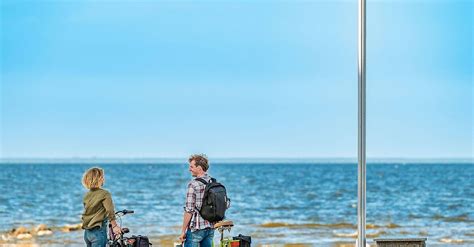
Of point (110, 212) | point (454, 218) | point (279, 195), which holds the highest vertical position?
point (110, 212)

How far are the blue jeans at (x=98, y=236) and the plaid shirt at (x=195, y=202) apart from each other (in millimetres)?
493

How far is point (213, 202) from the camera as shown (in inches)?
200

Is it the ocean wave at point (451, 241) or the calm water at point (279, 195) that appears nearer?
the ocean wave at point (451, 241)

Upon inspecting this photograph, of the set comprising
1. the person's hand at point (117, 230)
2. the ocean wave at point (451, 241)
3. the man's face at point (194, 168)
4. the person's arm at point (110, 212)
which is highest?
the man's face at point (194, 168)

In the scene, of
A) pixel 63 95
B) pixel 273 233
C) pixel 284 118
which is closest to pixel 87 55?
pixel 63 95

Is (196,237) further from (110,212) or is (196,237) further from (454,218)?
(454,218)

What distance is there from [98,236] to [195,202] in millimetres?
596

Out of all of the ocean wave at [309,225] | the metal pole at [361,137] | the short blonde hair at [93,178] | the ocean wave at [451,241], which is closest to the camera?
the short blonde hair at [93,178]

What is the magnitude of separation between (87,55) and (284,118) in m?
6.53

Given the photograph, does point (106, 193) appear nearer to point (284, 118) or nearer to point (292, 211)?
point (292, 211)

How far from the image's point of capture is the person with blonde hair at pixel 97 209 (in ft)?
16.5

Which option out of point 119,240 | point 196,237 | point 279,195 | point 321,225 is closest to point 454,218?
point 321,225

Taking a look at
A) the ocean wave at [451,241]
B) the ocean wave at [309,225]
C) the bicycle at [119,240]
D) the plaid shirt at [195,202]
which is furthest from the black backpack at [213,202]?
the ocean wave at [309,225]

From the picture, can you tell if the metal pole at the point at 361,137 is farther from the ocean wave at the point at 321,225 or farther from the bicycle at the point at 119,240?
the ocean wave at the point at 321,225
